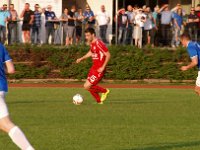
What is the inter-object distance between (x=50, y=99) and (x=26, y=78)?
8.36 meters

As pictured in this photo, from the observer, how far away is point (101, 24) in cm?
2978

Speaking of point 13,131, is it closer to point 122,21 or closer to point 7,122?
point 7,122

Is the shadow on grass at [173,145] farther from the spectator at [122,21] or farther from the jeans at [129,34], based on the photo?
the jeans at [129,34]

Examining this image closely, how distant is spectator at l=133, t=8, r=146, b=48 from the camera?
2925cm

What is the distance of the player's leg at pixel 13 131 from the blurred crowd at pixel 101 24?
19235 millimetres

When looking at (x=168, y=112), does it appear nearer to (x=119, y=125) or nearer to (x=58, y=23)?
(x=119, y=125)

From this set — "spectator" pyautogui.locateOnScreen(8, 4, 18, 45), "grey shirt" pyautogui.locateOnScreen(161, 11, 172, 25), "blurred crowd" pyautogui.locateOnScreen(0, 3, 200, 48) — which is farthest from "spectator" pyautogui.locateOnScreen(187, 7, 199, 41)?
"spectator" pyautogui.locateOnScreen(8, 4, 18, 45)

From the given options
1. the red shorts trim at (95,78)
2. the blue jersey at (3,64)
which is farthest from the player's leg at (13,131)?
the red shorts trim at (95,78)

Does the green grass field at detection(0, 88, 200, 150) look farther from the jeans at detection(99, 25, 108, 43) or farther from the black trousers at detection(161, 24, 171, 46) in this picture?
the black trousers at detection(161, 24, 171, 46)

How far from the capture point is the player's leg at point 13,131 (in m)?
9.48

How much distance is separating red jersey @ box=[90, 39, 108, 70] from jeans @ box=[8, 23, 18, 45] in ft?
34.8

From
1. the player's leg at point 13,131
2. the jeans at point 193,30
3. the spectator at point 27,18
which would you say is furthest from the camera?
the jeans at point 193,30

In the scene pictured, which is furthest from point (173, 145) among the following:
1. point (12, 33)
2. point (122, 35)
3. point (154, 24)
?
point (122, 35)

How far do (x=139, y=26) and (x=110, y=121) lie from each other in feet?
48.7
